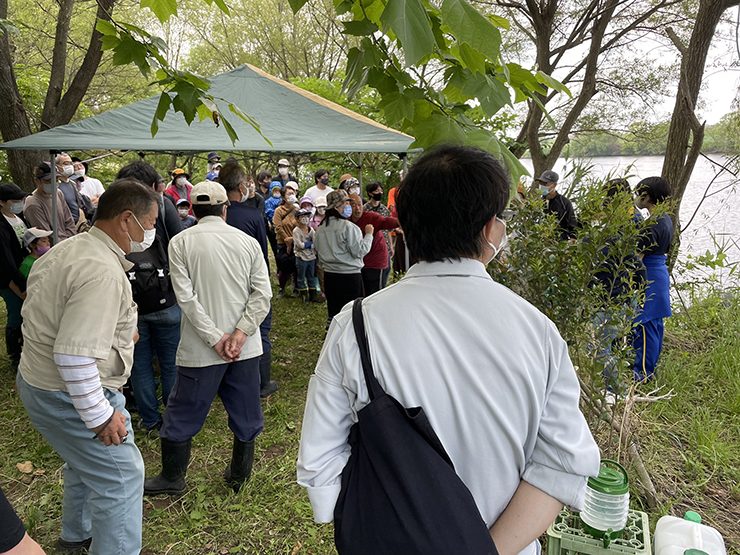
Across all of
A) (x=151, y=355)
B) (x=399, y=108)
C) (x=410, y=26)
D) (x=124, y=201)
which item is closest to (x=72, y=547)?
(x=151, y=355)

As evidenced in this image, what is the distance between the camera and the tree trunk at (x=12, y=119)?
7.28 m

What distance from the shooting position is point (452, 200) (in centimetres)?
109

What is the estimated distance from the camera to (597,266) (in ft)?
8.92

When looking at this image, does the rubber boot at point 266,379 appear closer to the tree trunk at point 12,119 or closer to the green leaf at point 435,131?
the green leaf at point 435,131

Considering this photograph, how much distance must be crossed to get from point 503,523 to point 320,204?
6.02 meters

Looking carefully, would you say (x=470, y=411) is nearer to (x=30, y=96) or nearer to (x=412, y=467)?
(x=412, y=467)

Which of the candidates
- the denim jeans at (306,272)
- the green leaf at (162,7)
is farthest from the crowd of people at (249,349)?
the denim jeans at (306,272)

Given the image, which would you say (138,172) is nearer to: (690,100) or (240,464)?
(240,464)

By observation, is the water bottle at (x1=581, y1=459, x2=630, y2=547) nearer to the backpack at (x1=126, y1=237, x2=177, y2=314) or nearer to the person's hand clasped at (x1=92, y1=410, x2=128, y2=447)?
the person's hand clasped at (x1=92, y1=410, x2=128, y2=447)

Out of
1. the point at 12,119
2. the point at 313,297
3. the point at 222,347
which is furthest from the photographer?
the point at 313,297

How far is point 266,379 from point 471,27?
13.0ft

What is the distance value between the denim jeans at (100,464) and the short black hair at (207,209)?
4.11 ft

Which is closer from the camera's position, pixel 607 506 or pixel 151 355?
pixel 607 506

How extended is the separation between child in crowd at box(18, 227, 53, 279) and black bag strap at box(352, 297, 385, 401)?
447 cm
